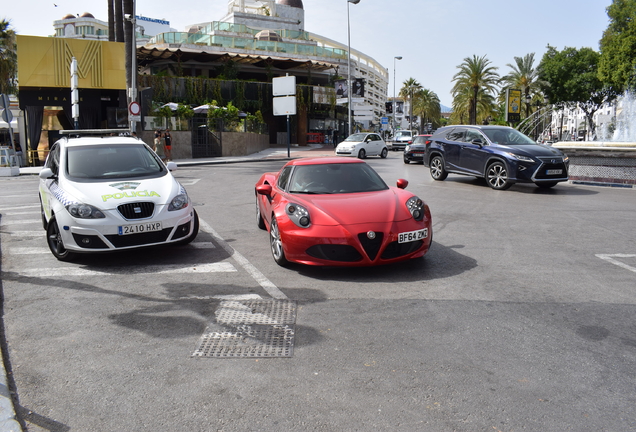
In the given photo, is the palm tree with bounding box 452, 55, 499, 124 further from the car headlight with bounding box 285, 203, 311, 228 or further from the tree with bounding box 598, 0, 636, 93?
the car headlight with bounding box 285, 203, 311, 228

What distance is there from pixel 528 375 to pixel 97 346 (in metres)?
3.16

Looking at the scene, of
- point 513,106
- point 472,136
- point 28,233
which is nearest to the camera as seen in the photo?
point 28,233

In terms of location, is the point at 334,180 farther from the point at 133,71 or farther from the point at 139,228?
the point at 133,71

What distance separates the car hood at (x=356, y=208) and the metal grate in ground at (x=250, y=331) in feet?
4.22

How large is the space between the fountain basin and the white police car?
43.2 feet

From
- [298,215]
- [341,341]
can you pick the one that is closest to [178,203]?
[298,215]

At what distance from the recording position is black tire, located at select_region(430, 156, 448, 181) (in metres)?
17.1

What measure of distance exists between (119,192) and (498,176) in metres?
10.8

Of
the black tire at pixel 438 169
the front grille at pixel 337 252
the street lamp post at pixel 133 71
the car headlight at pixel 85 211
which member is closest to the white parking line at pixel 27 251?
the car headlight at pixel 85 211

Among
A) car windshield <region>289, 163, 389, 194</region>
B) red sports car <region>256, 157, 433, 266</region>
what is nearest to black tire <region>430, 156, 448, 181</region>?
car windshield <region>289, 163, 389, 194</region>

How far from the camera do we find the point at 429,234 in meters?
6.42

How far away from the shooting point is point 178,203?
716cm

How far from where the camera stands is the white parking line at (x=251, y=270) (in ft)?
18.1

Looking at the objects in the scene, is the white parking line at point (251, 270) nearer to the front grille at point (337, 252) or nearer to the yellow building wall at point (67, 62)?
the front grille at point (337, 252)
